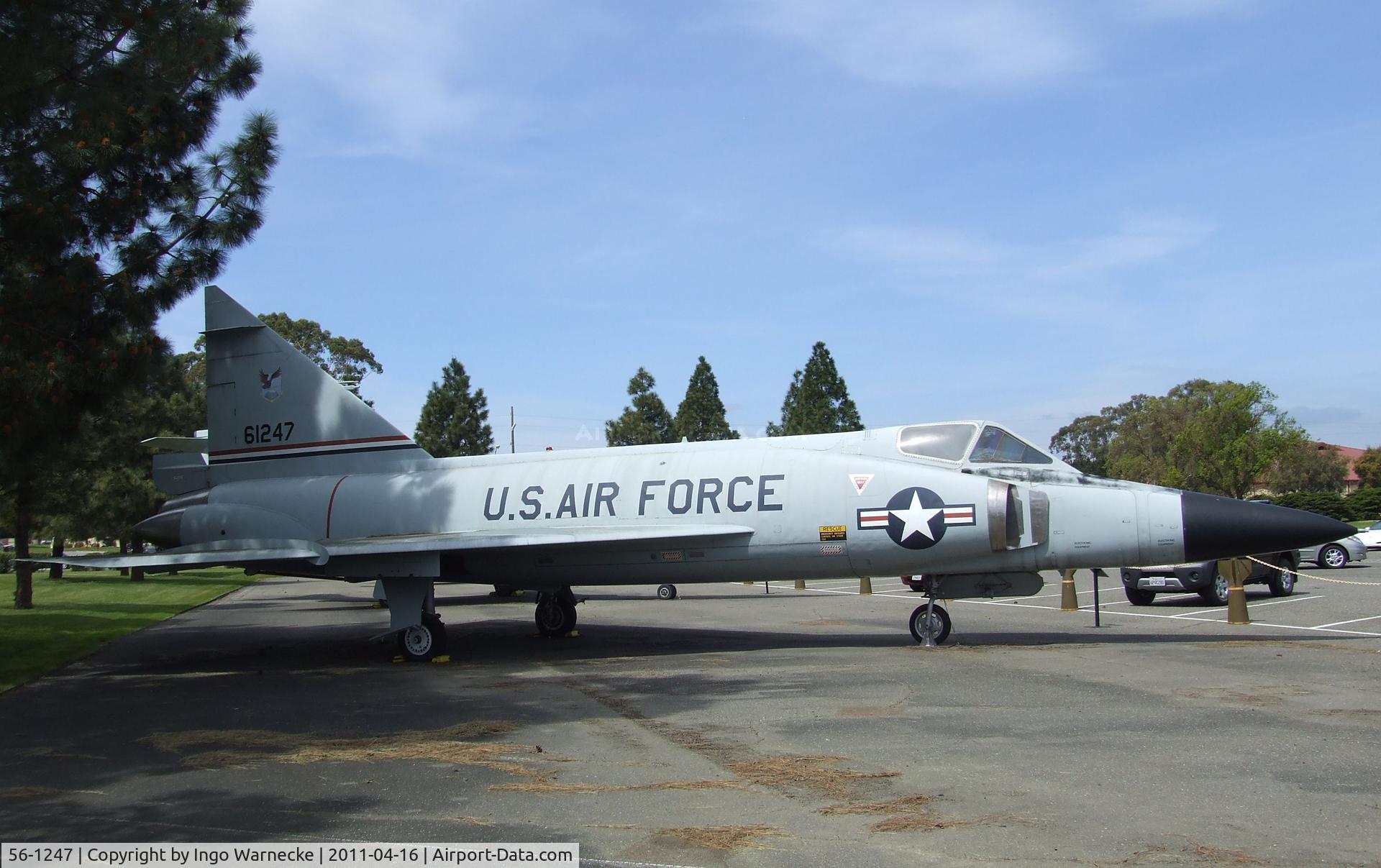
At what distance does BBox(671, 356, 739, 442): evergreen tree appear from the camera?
54844 millimetres

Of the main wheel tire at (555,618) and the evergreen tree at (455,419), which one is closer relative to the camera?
the main wheel tire at (555,618)

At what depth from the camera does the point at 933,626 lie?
41.5 feet

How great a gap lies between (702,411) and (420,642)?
42.5 meters

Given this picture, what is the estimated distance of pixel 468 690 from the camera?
10398 millimetres

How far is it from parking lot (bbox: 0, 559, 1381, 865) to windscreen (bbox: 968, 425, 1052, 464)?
226 cm

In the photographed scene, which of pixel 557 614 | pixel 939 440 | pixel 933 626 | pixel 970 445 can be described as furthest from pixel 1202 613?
pixel 557 614

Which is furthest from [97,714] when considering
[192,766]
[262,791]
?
[262,791]

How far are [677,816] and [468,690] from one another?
5.38 meters

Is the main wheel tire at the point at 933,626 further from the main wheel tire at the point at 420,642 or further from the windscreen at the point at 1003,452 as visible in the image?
the main wheel tire at the point at 420,642

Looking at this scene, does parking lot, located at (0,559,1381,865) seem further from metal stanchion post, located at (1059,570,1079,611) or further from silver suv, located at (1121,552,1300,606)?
metal stanchion post, located at (1059,570,1079,611)

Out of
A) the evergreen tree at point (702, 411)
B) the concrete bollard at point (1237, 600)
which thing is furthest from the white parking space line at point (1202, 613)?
the evergreen tree at point (702, 411)

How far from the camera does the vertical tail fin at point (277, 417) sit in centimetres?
1589

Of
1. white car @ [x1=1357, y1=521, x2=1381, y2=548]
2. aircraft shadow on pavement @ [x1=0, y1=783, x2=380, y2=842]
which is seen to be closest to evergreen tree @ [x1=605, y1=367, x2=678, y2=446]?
white car @ [x1=1357, y1=521, x2=1381, y2=548]

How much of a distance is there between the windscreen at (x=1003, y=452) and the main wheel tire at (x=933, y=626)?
192cm
